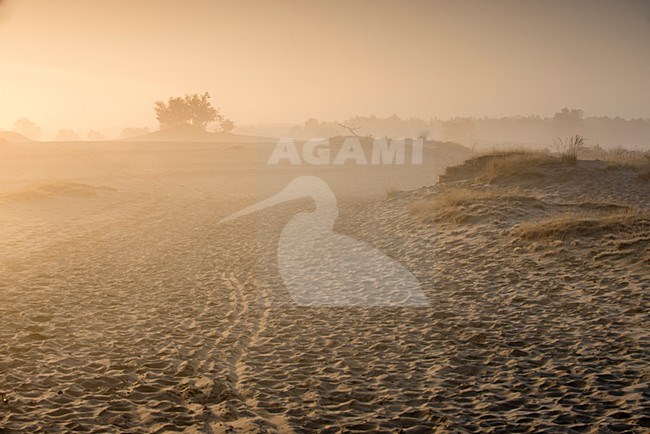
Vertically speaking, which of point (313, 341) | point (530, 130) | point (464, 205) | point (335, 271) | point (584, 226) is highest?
point (530, 130)

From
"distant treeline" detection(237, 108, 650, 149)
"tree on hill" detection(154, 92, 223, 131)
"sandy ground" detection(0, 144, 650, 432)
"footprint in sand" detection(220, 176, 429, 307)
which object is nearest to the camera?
"sandy ground" detection(0, 144, 650, 432)

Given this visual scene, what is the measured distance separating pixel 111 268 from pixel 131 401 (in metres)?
8.63

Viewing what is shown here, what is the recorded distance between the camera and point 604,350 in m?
7.35

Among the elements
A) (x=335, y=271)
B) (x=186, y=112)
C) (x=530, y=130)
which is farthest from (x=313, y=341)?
(x=530, y=130)

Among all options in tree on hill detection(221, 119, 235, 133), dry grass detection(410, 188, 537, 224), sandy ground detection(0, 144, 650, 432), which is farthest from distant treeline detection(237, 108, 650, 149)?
sandy ground detection(0, 144, 650, 432)

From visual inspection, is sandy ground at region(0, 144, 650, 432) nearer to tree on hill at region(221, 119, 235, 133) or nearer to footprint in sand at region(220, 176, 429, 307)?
footprint in sand at region(220, 176, 429, 307)

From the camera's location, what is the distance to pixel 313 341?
8602 millimetres

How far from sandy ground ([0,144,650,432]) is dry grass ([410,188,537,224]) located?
2.91 ft

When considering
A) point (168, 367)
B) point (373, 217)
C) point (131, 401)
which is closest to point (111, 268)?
point (168, 367)

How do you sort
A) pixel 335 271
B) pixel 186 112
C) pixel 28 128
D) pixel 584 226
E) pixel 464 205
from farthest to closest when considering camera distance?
pixel 28 128
pixel 186 112
pixel 464 205
pixel 335 271
pixel 584 226

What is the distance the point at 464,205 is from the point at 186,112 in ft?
292

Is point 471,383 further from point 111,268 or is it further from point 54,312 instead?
point 111,268

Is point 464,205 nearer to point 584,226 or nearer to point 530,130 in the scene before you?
point 584,226

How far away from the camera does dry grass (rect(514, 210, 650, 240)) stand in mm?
13000
